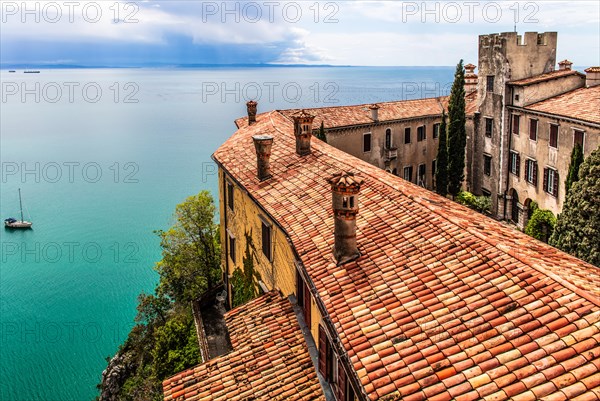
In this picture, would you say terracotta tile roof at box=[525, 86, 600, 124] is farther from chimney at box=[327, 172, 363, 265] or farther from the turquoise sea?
the turquoise sea

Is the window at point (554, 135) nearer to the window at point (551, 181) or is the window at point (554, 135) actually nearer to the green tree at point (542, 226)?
the window at point (551, 181)

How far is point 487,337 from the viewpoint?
7.19 m

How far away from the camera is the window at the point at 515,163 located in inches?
1373

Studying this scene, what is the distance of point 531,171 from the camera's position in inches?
1309

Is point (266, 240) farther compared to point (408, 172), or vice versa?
point (408, 172)

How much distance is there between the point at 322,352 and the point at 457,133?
96.7ft

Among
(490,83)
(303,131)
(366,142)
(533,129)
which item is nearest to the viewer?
(303,131)

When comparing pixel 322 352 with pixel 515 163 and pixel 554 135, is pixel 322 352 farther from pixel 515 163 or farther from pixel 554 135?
pixel 515 163

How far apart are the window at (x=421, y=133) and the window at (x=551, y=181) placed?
36.5 ft

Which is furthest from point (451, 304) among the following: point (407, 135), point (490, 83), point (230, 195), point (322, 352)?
point (407, 135)

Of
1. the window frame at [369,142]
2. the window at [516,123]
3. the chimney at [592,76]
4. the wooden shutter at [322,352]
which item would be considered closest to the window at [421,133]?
the window frame at [369,142]

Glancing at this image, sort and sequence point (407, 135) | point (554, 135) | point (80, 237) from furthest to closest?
point (80, 237) < point (407, 135) < point (554, 135)

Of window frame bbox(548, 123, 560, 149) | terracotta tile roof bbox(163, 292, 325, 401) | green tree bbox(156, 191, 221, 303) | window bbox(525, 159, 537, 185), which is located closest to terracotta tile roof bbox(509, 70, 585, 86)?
window frame bbox(548, 123, 560, 149)

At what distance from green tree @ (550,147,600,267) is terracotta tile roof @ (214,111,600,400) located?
1085cm
